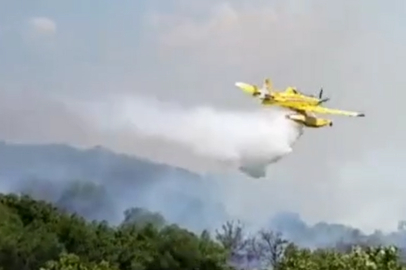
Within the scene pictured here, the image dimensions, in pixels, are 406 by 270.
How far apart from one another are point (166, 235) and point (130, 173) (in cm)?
3535

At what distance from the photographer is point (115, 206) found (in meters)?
71.6

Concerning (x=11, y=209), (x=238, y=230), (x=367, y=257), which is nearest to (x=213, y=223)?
(x=238, y=230)

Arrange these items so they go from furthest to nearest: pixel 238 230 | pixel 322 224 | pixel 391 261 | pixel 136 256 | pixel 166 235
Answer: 1. pixel 322 224
2. pixel 238 230
3. pixel 166 235
4. pixel 136 256
5. pixel 391 261

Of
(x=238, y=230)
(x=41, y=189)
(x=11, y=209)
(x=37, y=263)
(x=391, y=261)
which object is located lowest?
(x=391, y=261)

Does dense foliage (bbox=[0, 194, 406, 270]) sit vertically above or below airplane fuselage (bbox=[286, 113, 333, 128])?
below

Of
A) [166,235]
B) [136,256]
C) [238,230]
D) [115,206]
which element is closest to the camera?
[136,256]

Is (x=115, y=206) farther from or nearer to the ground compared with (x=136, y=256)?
farther from the ground

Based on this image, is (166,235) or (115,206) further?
(115,206)

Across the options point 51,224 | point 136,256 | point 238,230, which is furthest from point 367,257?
point 238,230

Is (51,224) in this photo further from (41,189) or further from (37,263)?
(41,189)

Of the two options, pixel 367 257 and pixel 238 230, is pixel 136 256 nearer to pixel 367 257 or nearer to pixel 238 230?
pixel 367 257

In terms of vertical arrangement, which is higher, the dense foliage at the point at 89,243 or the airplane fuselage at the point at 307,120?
the airplane fuselage at the point at 307,120

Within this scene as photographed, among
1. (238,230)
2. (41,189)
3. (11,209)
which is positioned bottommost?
(11,209)

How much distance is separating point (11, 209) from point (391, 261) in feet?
84.3
